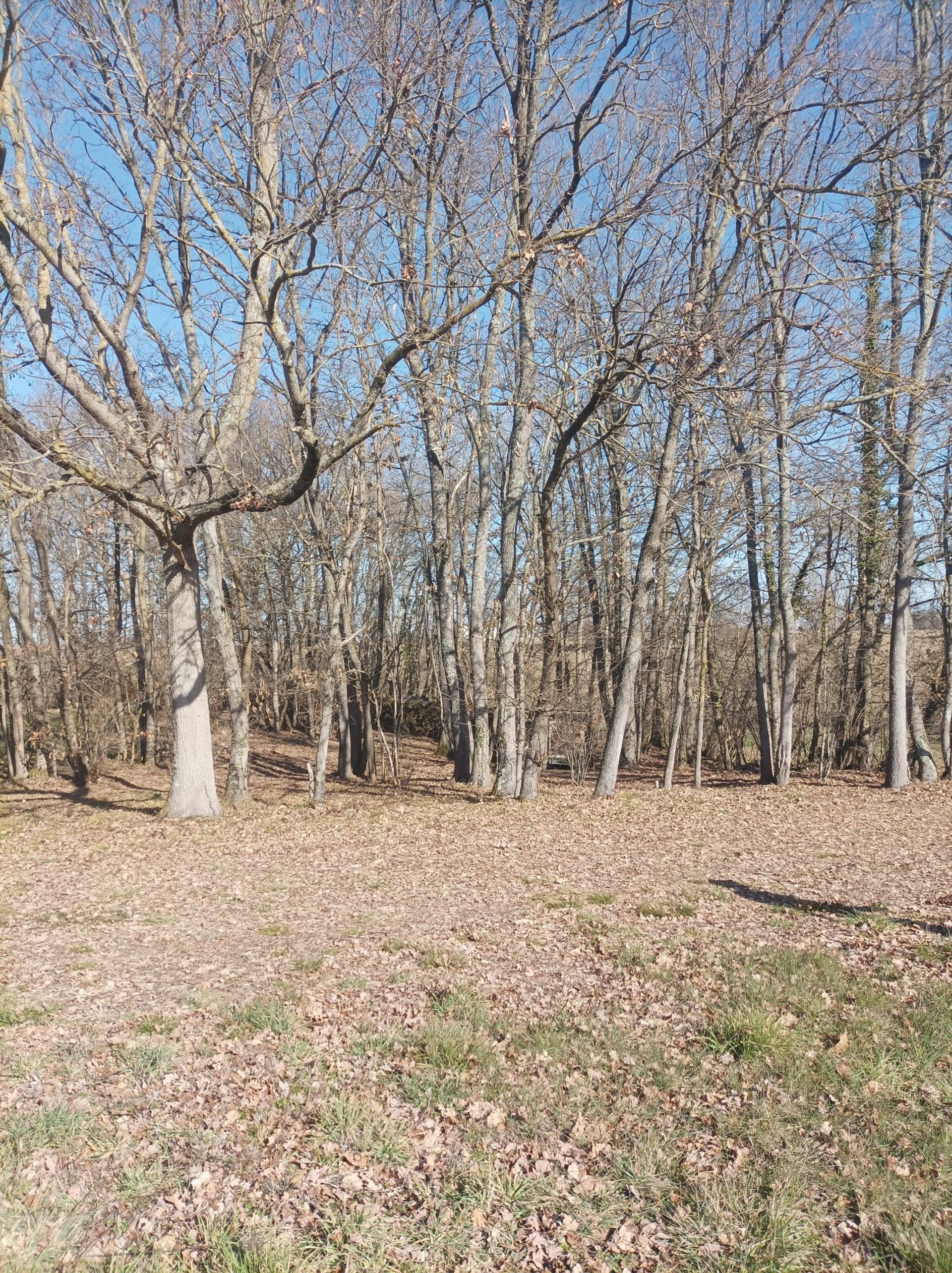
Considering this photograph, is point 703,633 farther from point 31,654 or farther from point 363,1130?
point 31,654

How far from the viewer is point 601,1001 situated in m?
Result: 4.83

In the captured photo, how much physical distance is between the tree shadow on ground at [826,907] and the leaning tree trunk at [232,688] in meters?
8.04

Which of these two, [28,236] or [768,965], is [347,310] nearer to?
[28,236]

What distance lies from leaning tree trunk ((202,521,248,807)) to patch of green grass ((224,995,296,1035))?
8244mm

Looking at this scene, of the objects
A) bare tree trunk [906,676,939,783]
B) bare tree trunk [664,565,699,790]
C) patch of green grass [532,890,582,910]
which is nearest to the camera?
patch of green grass [532,890,582,910]

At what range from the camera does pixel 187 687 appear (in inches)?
430

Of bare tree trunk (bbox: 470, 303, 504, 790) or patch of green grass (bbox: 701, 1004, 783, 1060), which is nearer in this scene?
patch of green grass (bbox: 701, 1004, 783, 1060)

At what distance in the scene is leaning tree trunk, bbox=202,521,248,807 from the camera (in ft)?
41.8

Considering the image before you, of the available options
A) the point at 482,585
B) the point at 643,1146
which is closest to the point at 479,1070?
the point at 643,1146

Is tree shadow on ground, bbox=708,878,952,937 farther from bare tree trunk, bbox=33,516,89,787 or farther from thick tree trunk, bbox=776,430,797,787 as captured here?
bare tree trunk, bbox=33,516,89,787

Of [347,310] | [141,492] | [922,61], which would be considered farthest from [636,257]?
[141,492]

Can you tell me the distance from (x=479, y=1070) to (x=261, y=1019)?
144 centimetres

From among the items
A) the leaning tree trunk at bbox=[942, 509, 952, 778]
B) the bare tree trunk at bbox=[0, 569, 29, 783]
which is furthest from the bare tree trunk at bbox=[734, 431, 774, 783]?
the bare tree trunk at bbox=[0, 569, 29, 783]

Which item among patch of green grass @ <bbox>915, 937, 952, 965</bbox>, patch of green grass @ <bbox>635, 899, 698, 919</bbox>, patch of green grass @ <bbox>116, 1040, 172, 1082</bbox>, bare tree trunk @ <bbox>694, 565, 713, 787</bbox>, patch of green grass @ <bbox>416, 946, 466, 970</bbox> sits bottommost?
patch of green grass @ <bbox>116, 1040, 172, 1082</bbox>
